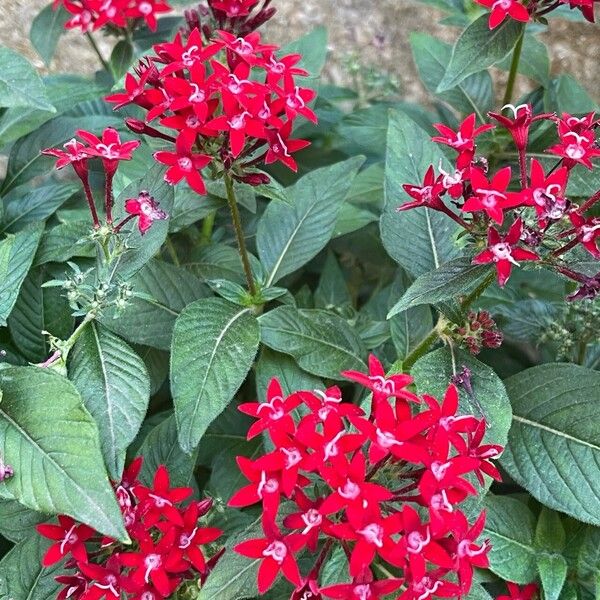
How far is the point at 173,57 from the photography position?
1.03 metres

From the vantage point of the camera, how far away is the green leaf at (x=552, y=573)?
100 cm

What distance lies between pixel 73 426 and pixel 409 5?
6.47 ft

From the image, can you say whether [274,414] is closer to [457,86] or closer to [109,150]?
[109,150]

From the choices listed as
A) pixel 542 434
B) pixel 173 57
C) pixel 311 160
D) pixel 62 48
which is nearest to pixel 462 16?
pixel 311 160

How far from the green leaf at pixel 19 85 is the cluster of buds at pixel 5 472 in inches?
19.6

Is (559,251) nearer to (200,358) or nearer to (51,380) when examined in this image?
(200,358)

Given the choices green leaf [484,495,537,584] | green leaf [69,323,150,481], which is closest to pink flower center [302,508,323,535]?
green leaf [69,323,150,481]

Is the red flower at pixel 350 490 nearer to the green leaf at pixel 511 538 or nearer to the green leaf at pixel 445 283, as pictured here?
the green leaf at pixel 445 283

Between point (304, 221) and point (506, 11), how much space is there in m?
0.42

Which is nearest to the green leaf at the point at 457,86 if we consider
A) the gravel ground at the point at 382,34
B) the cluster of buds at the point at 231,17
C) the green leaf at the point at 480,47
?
the green leaf at the point at 480,47

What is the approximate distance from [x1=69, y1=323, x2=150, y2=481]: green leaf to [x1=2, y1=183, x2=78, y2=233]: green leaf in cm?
42

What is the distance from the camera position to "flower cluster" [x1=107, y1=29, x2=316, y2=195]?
0.96 metres

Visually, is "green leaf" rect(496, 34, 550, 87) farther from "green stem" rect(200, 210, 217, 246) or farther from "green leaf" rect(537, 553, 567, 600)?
"green leaf" rect(537, 553, 567, 600)

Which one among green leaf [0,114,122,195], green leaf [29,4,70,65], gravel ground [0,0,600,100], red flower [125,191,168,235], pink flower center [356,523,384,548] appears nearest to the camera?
pink flower center [356,523,384,548]
